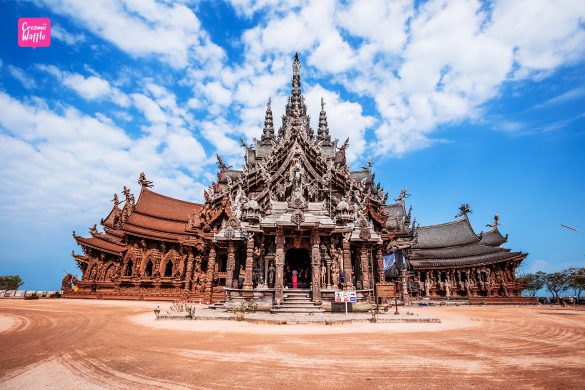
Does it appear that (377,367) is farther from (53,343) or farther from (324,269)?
(324,269)

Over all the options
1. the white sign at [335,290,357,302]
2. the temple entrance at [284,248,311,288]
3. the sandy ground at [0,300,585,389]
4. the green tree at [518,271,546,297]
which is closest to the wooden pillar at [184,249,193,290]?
the temple entrance at [284,248,311,288]

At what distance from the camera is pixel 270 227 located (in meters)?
14.6

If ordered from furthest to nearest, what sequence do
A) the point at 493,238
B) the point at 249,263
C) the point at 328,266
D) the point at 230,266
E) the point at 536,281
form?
the point at 536,281, the point at 493,238, the point at 230,266, the point at 328,266, the point at 249,263

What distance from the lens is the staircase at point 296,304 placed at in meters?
13.0

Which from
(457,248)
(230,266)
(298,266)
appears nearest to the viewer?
(230,266)

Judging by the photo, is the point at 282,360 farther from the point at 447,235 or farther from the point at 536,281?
the point at 536,281

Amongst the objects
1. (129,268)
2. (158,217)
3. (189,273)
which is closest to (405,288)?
(189,273)

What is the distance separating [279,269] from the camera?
45.5ft

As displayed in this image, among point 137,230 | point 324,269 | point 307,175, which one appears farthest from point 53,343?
point 137,230

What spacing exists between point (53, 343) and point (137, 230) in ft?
76.8

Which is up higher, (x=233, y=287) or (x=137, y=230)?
(x=137, y=230)

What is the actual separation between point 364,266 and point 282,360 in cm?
1212

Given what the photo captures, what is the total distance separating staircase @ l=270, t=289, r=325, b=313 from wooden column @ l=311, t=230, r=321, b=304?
408 millimetres

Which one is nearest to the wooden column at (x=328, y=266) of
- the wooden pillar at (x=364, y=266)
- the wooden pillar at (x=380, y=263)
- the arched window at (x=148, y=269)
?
the wooden pillar at (x=364, y=266)
